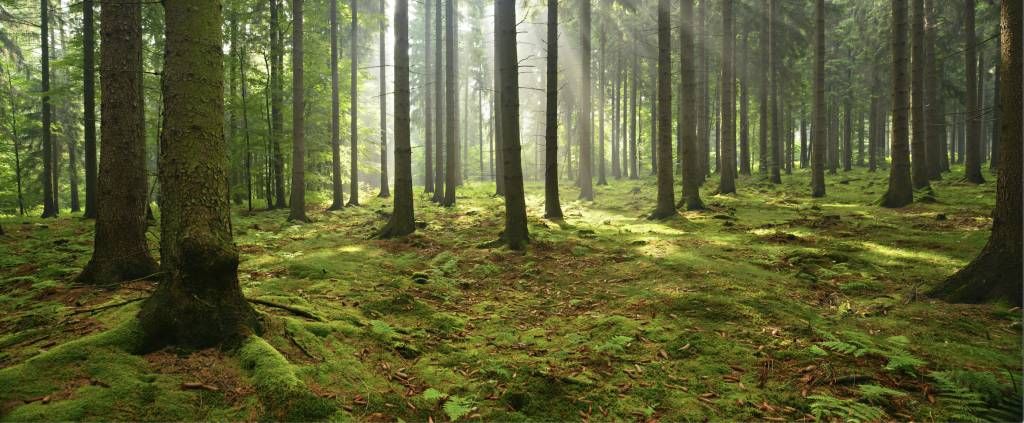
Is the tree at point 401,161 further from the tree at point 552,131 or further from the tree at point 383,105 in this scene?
the tree at point 383,105

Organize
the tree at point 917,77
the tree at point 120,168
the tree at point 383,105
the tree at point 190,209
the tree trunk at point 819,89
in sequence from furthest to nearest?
1. the tree at point 383,105
2. the tree trunk at point 819,89
3. the tree at point 917,77
4. the tree at point 120,168
5. the tree at point 190,209

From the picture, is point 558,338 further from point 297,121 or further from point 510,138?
point 297,121

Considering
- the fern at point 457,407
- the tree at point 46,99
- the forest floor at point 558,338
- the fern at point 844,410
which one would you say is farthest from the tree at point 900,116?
the tree at point 46,99

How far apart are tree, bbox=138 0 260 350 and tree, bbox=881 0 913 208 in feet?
54.1

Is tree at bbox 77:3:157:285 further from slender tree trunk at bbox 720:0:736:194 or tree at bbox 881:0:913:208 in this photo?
slender tree trunk at bbox 720:0:736:194

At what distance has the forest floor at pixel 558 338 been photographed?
347 cm

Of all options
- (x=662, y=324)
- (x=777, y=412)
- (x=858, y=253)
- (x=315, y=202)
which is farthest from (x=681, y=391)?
(x=315, y=202)

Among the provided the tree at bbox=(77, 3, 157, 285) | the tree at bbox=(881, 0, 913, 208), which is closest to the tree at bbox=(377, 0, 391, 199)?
the tree at bbox=(77, 3, 157, 285)

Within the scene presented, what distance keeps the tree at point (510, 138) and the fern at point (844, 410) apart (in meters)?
7.27

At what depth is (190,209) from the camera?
12.9 feet

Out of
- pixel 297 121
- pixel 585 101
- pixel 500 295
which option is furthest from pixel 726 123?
pixel 297 121

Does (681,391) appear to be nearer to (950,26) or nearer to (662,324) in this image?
(662,324)

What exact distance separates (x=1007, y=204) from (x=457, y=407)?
654cm

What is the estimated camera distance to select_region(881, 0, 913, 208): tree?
1351 centimetres
